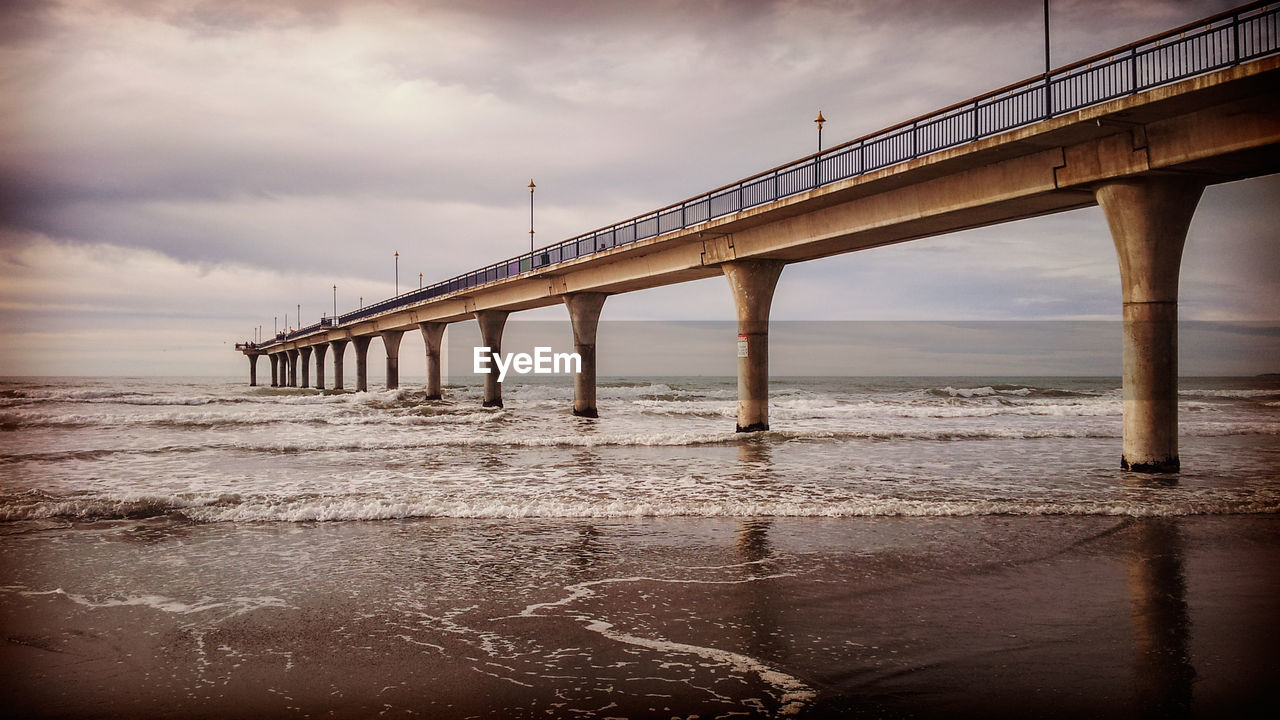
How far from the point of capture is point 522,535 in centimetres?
919

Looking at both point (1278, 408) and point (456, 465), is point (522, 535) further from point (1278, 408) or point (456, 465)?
point (1278, 408)

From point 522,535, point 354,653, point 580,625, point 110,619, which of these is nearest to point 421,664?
point 354,653

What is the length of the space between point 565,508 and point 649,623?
17.9 feet

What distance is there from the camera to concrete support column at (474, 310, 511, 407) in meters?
46.6

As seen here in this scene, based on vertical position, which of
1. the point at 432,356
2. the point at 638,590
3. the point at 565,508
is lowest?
the point at 565,508

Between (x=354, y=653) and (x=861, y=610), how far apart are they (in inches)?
153

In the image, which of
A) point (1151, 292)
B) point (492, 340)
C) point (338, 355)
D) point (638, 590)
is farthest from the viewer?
point (338, 355)

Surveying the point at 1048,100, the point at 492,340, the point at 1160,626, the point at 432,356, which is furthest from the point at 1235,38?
the point at 432,356

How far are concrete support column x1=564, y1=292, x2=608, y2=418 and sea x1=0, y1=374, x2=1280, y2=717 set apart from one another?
20409 millimetres

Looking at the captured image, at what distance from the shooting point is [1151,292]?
1430 centimetres

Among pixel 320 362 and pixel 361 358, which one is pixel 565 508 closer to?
pixel 361 358

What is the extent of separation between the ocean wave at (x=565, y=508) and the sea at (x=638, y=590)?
0.22 feet

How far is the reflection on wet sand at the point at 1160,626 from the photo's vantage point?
417 centimetres

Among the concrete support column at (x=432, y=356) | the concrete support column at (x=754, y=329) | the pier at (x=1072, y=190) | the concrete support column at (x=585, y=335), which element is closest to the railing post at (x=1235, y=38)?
the pier at (x=1072, y=190)
